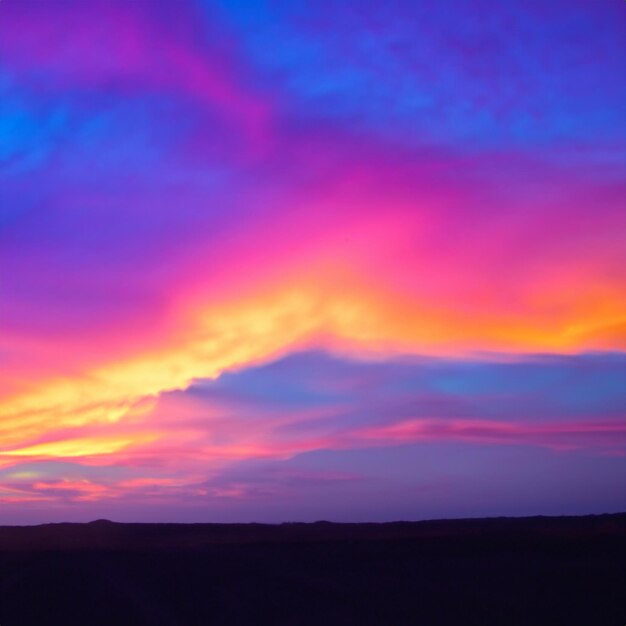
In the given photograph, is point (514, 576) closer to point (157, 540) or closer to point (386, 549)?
point (386, 549)

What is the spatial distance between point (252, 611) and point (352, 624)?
3229mm

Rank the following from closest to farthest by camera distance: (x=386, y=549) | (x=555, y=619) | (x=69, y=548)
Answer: (x=555, y=619) < (x=386, y=549) < (x=69, y=548)

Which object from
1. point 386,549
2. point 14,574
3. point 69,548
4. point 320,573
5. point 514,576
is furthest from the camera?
point 69,548

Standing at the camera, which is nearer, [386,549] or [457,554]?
[457,554]

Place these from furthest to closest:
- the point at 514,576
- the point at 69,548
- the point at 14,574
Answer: the point at 69,548 < the point at 14,574 < the point at 514,576

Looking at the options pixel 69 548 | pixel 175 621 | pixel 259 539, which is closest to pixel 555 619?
pixel 175 621

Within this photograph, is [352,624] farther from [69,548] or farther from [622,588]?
[69,548]

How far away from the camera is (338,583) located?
22.2 metres

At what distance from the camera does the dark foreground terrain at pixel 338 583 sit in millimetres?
17625

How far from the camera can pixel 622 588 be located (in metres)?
18.0

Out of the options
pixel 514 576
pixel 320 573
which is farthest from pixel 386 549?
pixel 514 576

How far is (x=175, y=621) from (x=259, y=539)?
20107mm

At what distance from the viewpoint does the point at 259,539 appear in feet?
125

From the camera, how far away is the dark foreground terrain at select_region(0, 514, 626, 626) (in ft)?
57.8
